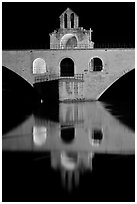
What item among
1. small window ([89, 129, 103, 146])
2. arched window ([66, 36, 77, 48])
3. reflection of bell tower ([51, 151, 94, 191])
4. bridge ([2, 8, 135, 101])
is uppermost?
arched window ([66, 36, 77, 48])

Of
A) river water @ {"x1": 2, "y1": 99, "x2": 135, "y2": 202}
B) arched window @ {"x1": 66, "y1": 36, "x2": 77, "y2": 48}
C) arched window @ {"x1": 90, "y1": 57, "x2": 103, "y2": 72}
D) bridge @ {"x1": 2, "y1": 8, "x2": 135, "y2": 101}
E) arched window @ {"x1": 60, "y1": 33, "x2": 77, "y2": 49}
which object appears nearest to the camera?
river water @ {"x1": 2, "y1": 99, "x2": 135, "y2": 202}

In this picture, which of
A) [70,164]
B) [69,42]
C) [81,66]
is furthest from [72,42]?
[70,164]

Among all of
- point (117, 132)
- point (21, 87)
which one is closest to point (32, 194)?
point (117, 132)

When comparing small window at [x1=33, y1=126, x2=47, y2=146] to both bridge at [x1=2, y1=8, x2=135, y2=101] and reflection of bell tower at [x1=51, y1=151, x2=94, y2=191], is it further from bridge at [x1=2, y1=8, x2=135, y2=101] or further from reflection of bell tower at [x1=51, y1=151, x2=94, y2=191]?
bridge at [x1=2, y1=8, x2=135, y2=101]

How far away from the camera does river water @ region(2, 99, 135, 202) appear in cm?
698

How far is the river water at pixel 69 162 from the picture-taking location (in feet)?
22.9

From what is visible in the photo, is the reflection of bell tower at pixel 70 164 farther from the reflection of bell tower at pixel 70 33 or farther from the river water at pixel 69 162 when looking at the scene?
the reflection of bell tower at pixel 70 33

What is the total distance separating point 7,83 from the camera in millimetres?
43219

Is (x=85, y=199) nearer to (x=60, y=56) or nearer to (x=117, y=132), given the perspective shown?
(x=117, y=132)

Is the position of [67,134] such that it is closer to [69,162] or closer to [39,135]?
[39,135]

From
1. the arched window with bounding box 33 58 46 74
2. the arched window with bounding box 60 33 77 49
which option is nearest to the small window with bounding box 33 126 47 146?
the arched window with bounding box 33 58 46 74

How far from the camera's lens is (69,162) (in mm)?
9156

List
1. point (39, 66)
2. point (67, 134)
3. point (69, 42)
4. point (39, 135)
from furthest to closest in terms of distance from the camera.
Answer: point (69, 42) → point (39, 66) → point (67, 134) → point (39, 135)

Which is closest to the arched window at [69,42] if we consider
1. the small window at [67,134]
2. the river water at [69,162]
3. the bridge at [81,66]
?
the bridge at [81,66]
